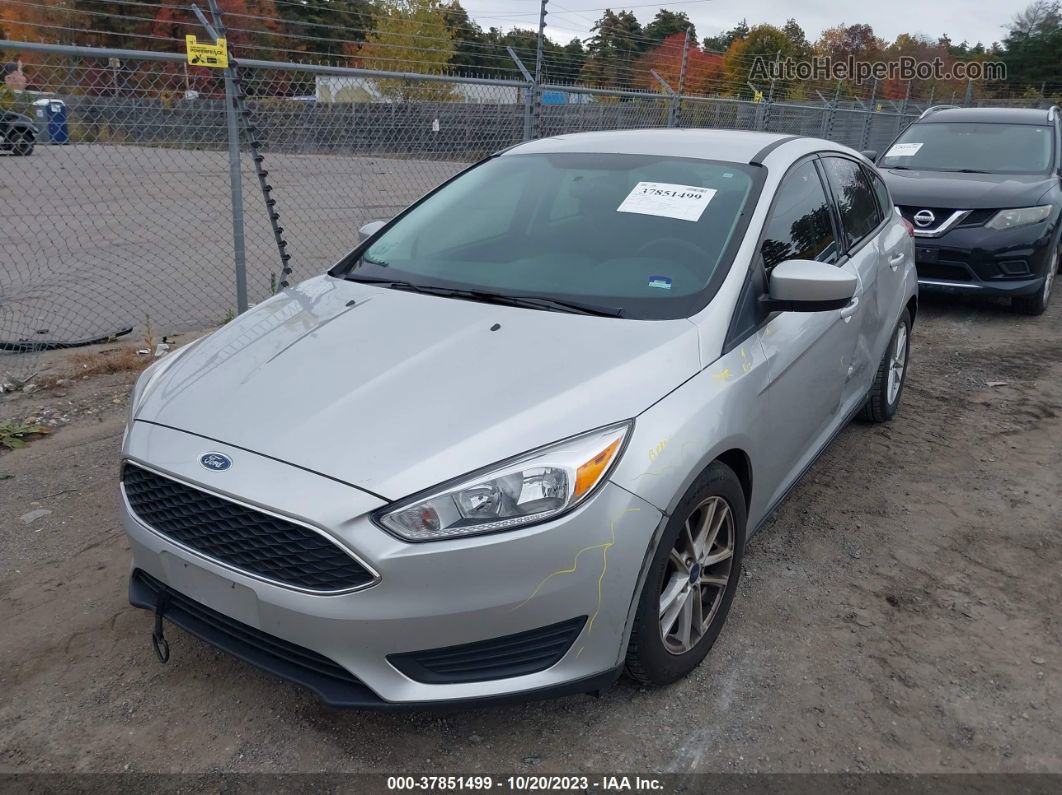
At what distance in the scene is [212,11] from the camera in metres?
5.16

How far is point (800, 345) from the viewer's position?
3098 mm

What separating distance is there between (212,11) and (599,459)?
14.7 feet

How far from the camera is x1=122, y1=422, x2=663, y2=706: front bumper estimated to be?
2021 millimetres

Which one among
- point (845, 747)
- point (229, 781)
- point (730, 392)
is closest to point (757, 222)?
point (730, 392)

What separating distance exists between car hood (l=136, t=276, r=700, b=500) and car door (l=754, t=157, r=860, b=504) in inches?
20.8

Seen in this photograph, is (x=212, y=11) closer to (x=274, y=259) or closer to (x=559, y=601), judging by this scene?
(x=274, y=259)

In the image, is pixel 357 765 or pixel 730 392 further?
pixel 730 392

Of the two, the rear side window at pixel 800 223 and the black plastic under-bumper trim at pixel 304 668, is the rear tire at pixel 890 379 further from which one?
the black plastic under-bumper trim at pixel 304 668

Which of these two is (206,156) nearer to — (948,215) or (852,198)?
(852,198)

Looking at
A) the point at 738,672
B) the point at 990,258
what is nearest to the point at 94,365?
the point at 738,672

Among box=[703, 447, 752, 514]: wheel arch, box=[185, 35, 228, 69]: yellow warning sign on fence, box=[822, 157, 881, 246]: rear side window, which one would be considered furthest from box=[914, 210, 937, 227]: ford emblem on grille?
box=[185, 35, 228, 69]: yellow warning sign on fence

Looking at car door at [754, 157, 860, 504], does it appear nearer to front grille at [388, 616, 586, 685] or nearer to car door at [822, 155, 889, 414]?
car door at [822, 155, 889, 414]

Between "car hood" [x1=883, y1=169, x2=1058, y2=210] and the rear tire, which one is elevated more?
"car hood" [x1=883, y1=169, x2=1058, y2=210]

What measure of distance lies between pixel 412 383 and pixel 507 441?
41 cm
